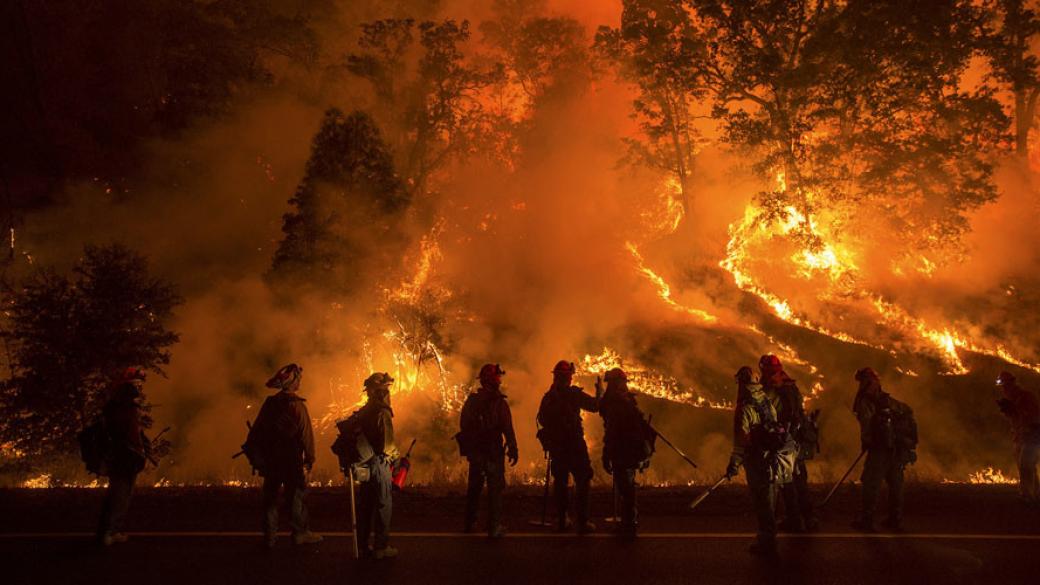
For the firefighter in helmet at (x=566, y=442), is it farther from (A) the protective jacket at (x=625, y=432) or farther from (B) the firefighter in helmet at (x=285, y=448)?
(B) the firefighter in helmet at (x=285, y=448)

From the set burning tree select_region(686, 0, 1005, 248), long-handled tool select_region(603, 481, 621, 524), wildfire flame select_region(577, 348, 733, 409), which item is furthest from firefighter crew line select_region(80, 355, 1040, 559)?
burning tree select_region(686, 0, 1005, 248)

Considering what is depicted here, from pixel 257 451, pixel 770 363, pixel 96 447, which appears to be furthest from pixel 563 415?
pixel 96 447

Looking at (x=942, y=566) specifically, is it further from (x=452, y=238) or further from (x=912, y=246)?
(x=452, y=238)

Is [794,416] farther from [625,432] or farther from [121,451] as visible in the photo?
[121,451]

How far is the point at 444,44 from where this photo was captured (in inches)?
897

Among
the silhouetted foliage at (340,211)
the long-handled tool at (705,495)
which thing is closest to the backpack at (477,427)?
the long-handled tool at (705,495)

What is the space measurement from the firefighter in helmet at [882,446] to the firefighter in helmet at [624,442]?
248 centimetres

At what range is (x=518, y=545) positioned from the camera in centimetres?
775

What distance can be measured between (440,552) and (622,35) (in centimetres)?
1905

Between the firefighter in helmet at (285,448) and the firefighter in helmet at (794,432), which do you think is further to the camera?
the firefighter in helmet at (794,432)

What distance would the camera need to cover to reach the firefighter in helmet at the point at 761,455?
7289 millimetres

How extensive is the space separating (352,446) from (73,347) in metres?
8.83

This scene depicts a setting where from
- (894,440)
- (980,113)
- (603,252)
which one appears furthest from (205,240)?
(980,113)

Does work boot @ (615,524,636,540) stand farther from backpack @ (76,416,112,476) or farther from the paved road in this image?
backpack @ (76,416,112,476)
